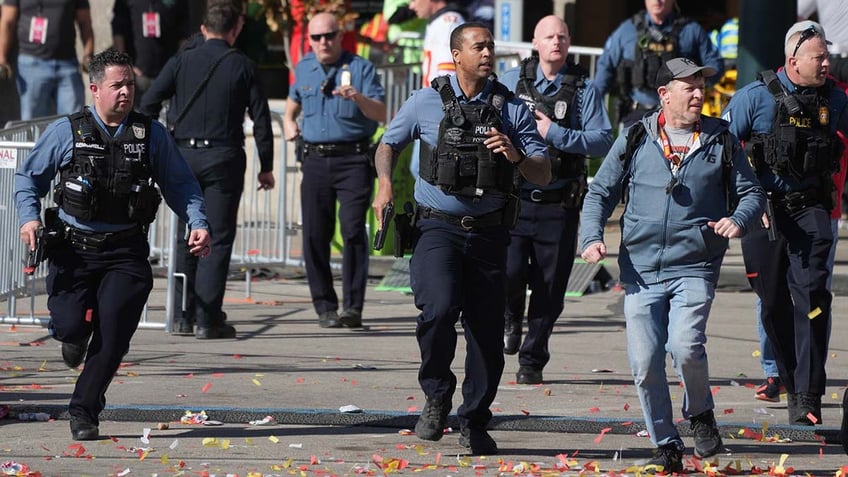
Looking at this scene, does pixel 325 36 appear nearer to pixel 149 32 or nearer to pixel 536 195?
pixel 536 195

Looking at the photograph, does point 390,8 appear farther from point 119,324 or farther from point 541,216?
point 119,324

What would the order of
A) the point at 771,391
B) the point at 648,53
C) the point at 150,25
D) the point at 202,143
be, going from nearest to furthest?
the point at 771,391
the point at 202,143
the point at 648,53
the point at 150,25

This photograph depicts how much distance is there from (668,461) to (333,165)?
493 centimetres

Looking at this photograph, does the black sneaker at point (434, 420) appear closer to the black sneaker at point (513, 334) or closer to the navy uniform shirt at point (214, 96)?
the black sneaker at point (513, 334)

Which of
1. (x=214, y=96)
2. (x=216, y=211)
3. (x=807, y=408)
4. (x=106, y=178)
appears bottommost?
(x=807, y=408)

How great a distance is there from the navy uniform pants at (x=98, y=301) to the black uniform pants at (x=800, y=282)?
2.97 meters

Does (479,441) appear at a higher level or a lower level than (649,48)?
lower

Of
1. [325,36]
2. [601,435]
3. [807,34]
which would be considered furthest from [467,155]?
[325,36]

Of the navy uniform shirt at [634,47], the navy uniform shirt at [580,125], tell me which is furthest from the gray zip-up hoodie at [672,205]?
the navy uniform shirt at [634,47]

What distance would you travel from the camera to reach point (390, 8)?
18125 millimetres

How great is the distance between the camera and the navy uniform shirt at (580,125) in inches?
362

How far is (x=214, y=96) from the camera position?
1088cm

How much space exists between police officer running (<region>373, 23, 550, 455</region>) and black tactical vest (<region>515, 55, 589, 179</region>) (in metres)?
1.70

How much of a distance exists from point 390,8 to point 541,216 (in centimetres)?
903
